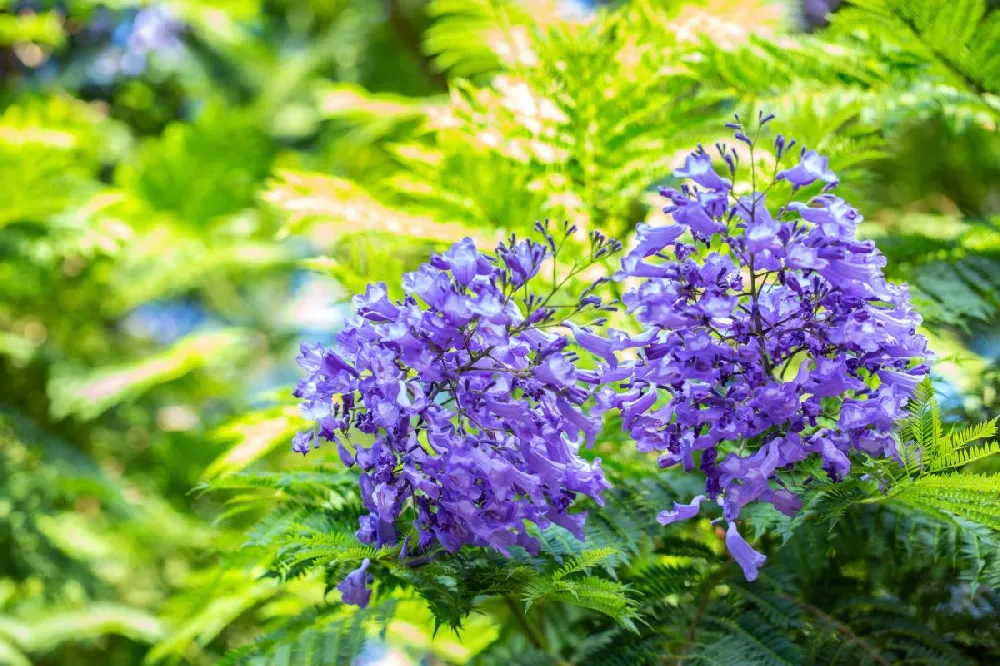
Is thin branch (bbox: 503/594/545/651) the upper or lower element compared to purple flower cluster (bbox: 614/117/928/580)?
lower

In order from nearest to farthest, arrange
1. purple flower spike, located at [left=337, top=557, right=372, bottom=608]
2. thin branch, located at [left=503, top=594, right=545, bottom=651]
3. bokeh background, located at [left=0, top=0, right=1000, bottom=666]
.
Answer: purple flower spike, located at [left=337, top=557, right=372, bottom=608]
thin branch, located at [left=503, top=594, right=545, bottom=651]
bokeh background, located at [left=0, top=0, right=1000, bottom=666]

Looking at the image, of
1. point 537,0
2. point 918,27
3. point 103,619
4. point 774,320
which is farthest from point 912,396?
point 103,619

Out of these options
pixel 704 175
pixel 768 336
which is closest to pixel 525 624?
pixel 768 336

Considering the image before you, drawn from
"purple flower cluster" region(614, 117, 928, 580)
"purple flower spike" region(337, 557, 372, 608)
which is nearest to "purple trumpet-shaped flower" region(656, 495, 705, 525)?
"purple flower cluster" region(614, 117, 928, 580)

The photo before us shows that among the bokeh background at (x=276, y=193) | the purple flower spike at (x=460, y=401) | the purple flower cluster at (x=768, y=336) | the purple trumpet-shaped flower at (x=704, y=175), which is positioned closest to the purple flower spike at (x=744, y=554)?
the purple flower cluster at (x=768, y=336)

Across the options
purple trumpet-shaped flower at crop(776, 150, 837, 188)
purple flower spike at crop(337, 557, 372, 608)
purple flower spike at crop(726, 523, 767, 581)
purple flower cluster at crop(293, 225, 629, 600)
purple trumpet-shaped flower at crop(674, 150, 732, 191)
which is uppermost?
purple trumpet-shaped flower at crop(674, 150, 732, 191)

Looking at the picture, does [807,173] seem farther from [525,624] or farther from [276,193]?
[276,193]

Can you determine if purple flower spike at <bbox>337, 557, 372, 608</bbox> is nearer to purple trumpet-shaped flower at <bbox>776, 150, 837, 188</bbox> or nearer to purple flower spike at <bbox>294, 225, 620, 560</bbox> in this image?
purple flower spike at <bbox>294, 225, 620, 560</bbox>

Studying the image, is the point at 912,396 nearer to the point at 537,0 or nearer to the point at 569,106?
the point at 569,106
